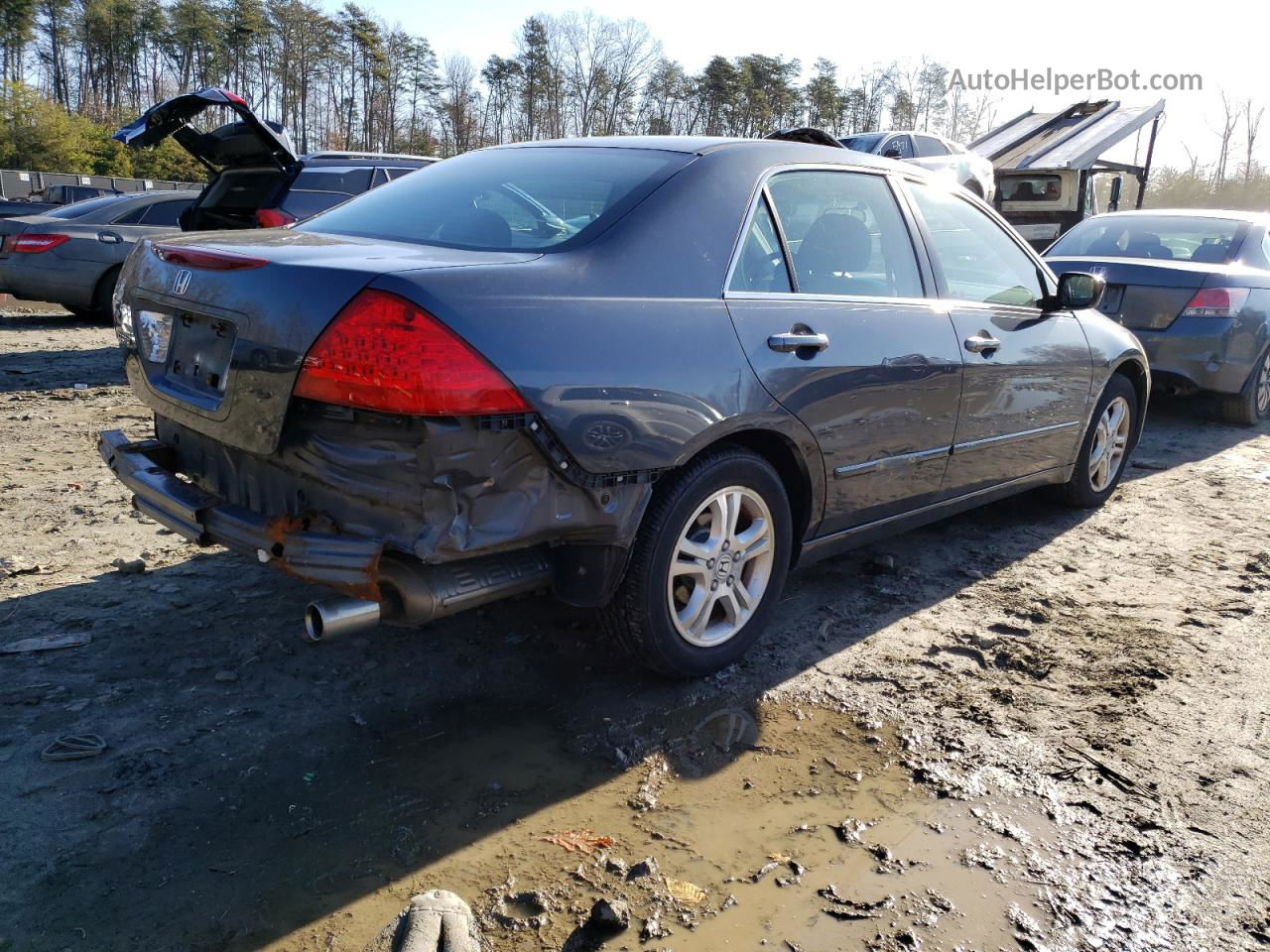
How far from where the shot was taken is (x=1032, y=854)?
2.41m

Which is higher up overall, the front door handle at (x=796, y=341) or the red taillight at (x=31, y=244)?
the front door handle at (x=796, y=341)

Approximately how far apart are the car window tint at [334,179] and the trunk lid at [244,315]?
21.3ft

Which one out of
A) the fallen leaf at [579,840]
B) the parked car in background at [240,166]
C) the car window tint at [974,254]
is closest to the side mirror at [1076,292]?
the car window tint at [974,254]

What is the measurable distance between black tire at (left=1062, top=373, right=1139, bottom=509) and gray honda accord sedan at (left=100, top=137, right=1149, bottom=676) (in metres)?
1.30

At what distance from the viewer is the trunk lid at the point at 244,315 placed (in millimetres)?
2457

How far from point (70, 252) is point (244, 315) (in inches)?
371

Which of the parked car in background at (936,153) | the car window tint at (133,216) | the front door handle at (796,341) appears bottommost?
the car window tint at (133,216)

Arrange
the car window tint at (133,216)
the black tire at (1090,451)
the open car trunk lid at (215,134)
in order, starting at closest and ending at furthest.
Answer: the black tire at (1090,451) < the open car trunk lid at (215,134) < the car window tint at (133,216)

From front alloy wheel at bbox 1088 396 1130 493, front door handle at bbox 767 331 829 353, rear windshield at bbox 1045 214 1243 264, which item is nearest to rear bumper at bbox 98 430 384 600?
front door handle at bbox 767 331 829 353

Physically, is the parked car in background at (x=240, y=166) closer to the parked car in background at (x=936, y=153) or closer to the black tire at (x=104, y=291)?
the black tire at (x=104, y=291)

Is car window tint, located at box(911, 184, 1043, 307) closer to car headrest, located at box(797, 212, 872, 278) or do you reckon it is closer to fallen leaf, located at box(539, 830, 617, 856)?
car headrest, located at box(797, 212, 872, 278)

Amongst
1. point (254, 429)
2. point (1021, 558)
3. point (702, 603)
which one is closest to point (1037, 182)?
point (1021, 558)

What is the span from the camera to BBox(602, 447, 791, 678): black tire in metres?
2.89

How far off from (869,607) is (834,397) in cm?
106
